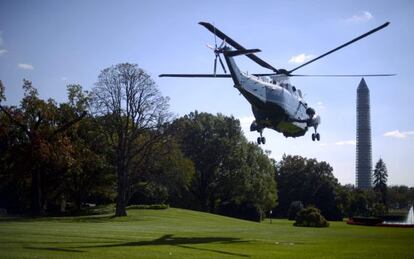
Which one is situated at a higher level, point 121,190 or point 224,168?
point 224,168

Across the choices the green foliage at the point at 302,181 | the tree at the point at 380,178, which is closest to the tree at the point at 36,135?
the green foliage at the point at 302,181

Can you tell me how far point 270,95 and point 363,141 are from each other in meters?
165

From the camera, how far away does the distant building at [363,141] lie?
17512 cm

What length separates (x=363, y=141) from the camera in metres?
185

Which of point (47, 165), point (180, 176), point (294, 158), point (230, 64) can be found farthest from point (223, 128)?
point (230, 64)

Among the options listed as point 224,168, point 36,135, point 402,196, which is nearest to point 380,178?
point 402,196

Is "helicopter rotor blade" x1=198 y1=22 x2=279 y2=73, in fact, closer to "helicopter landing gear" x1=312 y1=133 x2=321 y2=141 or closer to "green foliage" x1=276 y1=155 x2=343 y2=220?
"helicopter landing gear" x1=312 y1=133 x2=321 y2=141

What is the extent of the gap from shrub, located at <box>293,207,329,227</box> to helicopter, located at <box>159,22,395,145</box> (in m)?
16.8

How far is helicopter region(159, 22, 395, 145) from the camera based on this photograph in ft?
84.0

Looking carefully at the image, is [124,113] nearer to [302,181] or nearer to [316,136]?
[316,136]

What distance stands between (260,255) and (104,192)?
159 feet

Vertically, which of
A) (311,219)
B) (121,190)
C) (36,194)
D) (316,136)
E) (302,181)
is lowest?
(311,219)

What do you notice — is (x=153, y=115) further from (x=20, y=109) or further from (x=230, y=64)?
(x=230, y=64)

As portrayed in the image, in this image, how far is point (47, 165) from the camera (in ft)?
180
